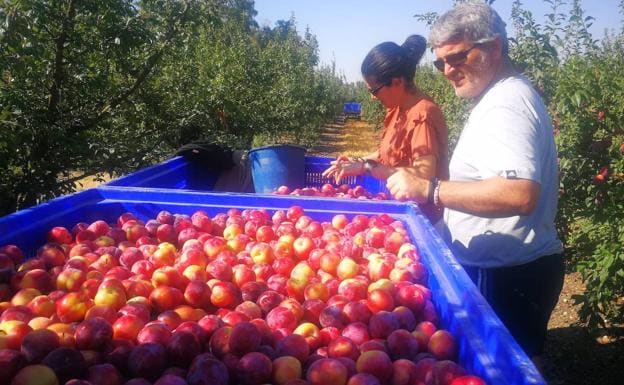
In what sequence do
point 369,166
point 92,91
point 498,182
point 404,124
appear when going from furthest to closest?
point 92,91 < point 404,124 < point 369,166 < point 498,182

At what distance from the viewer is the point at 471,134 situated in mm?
1987

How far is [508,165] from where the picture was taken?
171 centimetres

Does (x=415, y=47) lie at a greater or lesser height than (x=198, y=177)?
greater

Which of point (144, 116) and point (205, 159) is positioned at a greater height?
point (144, 116)

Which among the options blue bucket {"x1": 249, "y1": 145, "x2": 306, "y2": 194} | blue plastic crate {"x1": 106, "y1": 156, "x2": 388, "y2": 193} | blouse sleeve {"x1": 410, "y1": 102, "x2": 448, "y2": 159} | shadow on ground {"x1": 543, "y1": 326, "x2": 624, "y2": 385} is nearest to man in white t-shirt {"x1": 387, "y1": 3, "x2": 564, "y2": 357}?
blouse sleeve {"x1": 410, "y1": 102, "x2": 448, "y2": 159}

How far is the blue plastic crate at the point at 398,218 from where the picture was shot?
3.69 ft

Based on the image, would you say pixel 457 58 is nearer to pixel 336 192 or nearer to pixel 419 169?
pixel 419 169

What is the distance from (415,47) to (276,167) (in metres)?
1.40

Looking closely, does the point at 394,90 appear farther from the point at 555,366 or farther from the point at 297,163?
the point at 555,366

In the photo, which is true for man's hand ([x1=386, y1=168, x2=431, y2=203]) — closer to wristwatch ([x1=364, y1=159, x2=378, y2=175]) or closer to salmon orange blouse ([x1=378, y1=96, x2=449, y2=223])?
wristwatch ([x1=364, y1=159, x2=378, y2=175])

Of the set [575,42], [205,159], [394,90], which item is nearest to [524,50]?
[575,42]

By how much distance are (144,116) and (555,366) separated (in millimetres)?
5472

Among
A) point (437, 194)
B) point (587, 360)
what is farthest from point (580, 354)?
point (437, 194)

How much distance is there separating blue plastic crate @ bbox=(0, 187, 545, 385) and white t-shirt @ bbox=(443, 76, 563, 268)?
24 cm
